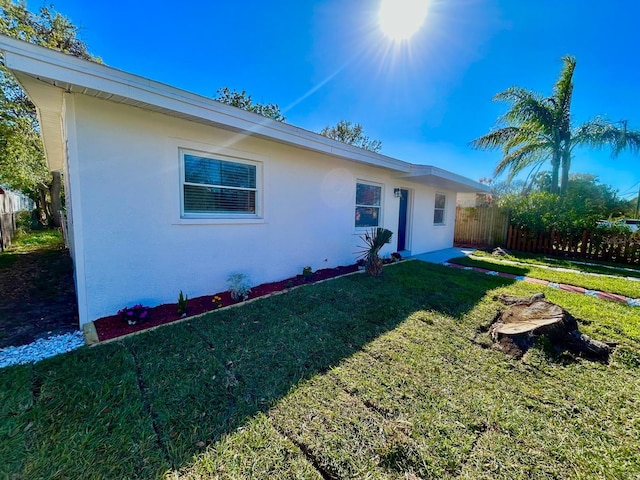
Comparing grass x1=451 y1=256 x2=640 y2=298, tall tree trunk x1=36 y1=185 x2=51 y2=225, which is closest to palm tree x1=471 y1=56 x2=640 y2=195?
grass x1=451 y1=256 x2=640 y2=298

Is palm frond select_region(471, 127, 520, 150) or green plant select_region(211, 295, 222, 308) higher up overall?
palm frond select_region(471, 127, 520, 150)

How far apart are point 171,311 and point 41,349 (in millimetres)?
1413

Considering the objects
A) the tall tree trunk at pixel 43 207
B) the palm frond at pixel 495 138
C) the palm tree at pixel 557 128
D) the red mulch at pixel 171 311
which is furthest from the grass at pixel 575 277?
the tall tree trunk at pixel 43 207

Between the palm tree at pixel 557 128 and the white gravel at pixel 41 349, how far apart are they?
15971 mm

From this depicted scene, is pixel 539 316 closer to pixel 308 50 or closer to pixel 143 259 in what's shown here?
pixel 143 259

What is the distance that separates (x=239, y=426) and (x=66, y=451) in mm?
1136

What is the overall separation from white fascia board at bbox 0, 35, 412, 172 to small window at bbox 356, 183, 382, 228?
285cm

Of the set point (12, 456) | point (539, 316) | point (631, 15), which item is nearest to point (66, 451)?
point (12, 456)

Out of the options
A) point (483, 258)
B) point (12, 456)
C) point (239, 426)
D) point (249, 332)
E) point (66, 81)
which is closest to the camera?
point (12, 456)

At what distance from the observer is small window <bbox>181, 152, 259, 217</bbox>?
174 inches

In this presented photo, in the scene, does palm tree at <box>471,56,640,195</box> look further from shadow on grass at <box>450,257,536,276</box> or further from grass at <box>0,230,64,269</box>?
grass at <box>0,230,64,269</box>

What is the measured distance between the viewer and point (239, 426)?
2.06 m

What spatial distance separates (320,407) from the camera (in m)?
2.27

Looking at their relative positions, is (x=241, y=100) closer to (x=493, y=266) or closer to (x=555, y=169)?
(x=493, y=266)
